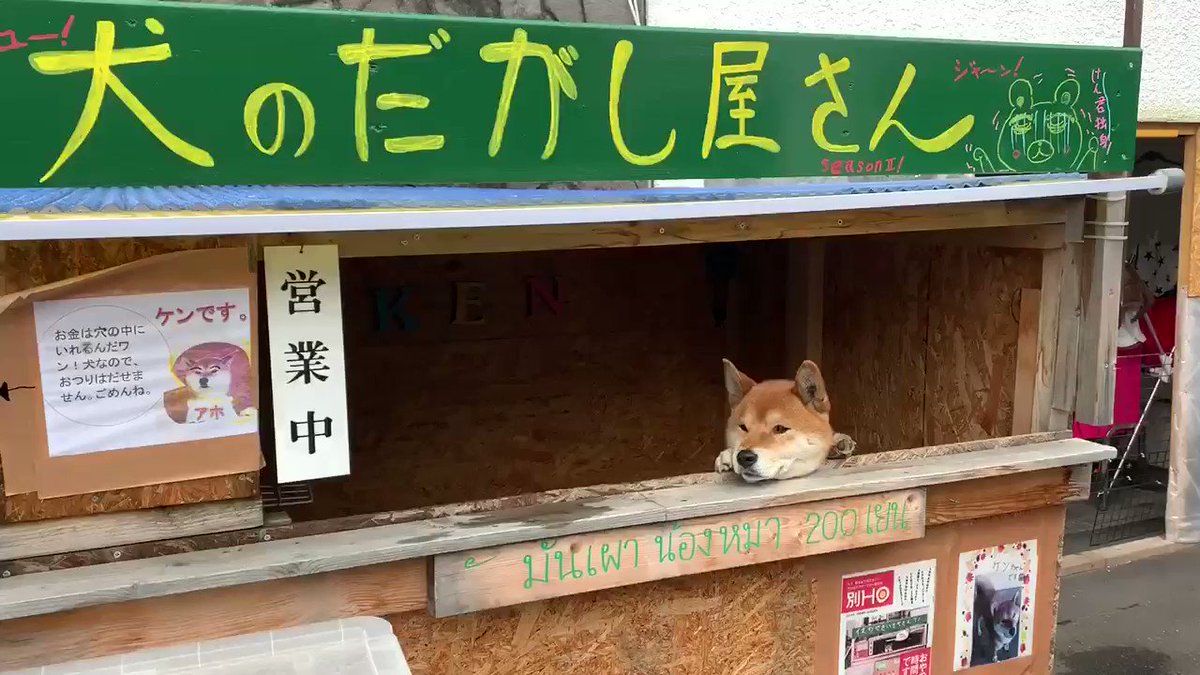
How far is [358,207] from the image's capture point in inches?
109

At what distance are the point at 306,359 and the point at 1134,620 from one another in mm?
5949

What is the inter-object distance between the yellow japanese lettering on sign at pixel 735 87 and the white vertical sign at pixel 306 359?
1283 mm

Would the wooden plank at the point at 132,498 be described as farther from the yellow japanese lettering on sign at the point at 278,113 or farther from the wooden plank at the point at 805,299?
the wooden plank at the point at 805,299

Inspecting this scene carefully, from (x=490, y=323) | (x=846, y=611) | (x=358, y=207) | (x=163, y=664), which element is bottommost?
(x=846, y=611)

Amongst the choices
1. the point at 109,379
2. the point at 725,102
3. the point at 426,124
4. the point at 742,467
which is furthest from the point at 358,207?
the point at 742,467

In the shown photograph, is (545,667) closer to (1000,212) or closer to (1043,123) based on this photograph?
(1000,212)

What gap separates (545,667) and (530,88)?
197cm

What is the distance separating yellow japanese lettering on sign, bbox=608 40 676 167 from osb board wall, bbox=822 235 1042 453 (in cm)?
210

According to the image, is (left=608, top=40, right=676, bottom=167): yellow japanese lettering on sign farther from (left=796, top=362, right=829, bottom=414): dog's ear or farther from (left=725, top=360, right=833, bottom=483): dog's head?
(left=796, top=362, right=829, bottom=414): dog's ear

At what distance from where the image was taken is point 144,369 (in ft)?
8.77

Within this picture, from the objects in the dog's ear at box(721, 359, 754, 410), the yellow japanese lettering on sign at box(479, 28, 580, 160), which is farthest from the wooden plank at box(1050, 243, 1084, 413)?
the yellow japanese lettering on sign at box(479, 28, 580, 160)

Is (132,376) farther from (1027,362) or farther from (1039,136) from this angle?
(1027,362)

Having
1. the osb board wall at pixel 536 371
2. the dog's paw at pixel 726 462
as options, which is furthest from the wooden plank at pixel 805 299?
the dog's paw at pixel 726 462

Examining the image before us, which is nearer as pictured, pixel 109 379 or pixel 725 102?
Result: pixel 109 379
